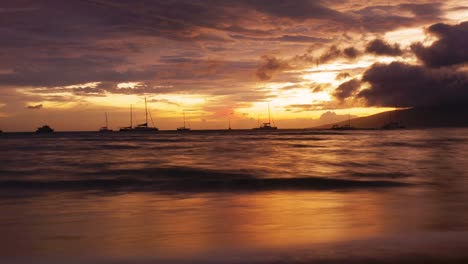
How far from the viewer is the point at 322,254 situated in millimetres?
7148

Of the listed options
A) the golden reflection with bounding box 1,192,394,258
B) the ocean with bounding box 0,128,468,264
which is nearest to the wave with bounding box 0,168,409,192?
the ocean with bounding box 0,128,468,264

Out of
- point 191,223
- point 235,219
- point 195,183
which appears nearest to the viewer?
point 191,223

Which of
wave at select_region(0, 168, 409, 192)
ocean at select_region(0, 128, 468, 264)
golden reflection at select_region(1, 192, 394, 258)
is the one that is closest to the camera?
ocean at select_region(0, 128, 468, 264)

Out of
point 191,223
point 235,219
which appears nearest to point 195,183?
point 235,219

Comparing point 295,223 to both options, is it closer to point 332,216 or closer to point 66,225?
point 332,216

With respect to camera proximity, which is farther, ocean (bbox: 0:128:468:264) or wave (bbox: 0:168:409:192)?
wave (bbox: 0:168:409:192)

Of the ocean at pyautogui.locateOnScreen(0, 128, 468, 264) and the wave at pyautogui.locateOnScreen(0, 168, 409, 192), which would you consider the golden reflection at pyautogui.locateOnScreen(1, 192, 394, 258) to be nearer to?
the ocean at pyautogui.locateOnScreen(0, 128, 468, 264)

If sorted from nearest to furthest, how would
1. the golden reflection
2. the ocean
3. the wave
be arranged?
the ocean → the golden reflection → the wave

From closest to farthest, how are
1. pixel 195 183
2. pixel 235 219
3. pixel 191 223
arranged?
1. pixel 191 223
2. pixel 235 219
3. pixel 195 183

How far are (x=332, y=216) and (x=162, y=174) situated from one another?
12947 mm

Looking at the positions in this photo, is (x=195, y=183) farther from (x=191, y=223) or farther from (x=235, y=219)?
(x=191, y=223)

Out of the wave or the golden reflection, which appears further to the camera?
the wave

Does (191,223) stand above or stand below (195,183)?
above

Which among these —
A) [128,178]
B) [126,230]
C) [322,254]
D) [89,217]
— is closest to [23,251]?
[126,230]
